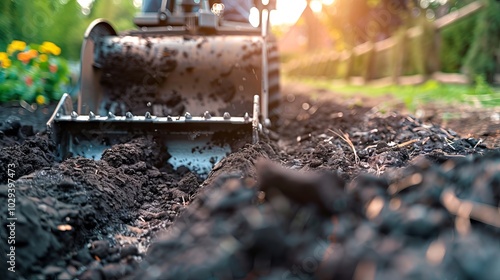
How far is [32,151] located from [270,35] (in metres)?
3.45

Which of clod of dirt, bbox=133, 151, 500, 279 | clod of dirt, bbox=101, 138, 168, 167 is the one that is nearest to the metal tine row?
clod of dirt, bbox=101, 138, 168, 167

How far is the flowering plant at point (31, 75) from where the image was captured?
6.99 m

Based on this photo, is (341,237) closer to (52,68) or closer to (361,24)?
(52,68)

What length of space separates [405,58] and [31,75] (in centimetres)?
942

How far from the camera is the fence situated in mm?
10930

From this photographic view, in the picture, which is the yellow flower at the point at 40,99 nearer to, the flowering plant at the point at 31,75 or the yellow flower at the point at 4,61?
the flowering plant at the point at 31,75

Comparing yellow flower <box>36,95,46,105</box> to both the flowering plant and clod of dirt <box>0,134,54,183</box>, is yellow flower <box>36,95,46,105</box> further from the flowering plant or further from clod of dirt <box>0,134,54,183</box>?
clod of dirt <box>0,134,54,183</box>

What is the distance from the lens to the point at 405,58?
13.2 metres

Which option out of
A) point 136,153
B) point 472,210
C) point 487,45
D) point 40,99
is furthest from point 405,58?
point 472,210

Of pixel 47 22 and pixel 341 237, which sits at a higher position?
pixel 47 22

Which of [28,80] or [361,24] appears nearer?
[28,80]

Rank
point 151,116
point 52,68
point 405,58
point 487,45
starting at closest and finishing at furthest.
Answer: point 151,116
point 52,68
point 487,45
point 405,58

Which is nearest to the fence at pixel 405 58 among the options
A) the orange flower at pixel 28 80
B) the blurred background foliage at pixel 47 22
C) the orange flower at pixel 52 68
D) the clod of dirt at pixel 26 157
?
the orange flower at pixel 52 68

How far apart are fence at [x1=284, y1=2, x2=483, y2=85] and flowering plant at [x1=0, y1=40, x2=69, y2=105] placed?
22.8 feet
